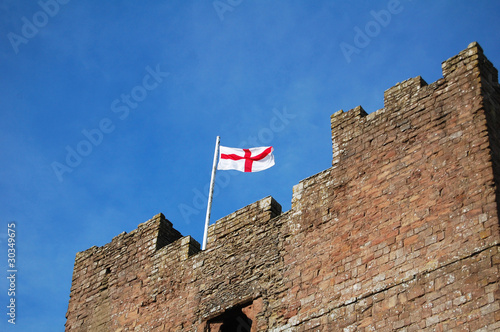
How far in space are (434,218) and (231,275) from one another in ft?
16.0

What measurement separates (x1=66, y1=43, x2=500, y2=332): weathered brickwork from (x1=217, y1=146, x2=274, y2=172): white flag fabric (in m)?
2.87

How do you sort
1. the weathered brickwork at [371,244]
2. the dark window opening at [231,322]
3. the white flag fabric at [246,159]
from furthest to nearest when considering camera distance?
1. the white flag fabric at [246,159]
2. the dark window opening at [231,322]
3. the weathered brickwork at [371,244]

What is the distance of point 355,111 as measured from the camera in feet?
A: 57.5

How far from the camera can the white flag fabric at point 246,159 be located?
834 inches

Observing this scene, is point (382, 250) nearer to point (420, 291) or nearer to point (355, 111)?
point (420, 291)

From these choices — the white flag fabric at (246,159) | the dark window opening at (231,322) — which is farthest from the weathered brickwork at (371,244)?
the white flag fabric at (246,159)

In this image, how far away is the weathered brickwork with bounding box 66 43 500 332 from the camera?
13.8 m

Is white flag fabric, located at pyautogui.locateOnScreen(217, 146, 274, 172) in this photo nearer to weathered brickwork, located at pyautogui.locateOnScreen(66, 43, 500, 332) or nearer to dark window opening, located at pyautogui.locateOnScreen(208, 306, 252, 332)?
weathered brickwork, located at pyautogui.locateOnScreen(66, 43, 500, 332)

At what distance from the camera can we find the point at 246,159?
70.1 feet

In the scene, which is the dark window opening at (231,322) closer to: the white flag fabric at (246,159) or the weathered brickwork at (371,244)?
the weathered brickwork at (371,244)

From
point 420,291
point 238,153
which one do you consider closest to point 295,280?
point 420,291

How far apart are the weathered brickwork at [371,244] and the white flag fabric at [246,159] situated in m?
2.87

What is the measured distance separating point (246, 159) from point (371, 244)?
262 inches

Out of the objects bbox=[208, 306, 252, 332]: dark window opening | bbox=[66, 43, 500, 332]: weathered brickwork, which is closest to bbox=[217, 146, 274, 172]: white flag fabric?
bbox=[66, 43, 500, 332]: weathered brickwork
